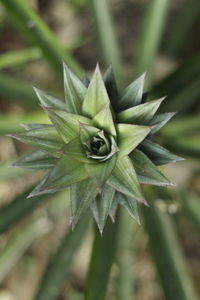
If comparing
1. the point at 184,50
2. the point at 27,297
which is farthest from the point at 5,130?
the point at 27,297

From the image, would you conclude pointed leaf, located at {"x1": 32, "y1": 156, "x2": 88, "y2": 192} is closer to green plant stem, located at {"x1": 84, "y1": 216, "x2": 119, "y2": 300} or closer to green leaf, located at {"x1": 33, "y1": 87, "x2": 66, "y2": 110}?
green leaf, located at {"x1": 33, "y1": 87, "x2": 66, "y2": 110}

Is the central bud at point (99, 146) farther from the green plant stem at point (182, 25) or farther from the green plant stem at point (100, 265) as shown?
the green plant stem at point (182, 25)

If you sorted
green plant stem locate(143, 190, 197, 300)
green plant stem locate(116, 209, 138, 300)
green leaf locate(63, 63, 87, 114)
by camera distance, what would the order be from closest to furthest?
green leaf locate(63, 63, 87, 114)
green plant stem locate(143, 190, 197, 300)
green plant stem locate(116, 209, 138, 300)

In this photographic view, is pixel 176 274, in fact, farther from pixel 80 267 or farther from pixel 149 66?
pixel 80 267

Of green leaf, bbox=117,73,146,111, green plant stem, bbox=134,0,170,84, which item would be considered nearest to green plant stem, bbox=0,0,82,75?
green plant stem, bbox=134,0,170,84

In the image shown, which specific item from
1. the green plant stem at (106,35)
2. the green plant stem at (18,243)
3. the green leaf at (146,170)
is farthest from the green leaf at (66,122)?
the green plant stem at (18,243)

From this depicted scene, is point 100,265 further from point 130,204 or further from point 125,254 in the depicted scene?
point 125,254

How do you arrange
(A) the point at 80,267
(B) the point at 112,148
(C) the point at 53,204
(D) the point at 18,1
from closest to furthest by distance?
(B) the point at 112,148 → (D) the point at 18,1 → (C) the point at 53,204 → (A) the point at 80,267

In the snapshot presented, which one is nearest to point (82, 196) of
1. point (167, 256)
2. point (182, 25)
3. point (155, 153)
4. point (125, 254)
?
point (155, 153)
